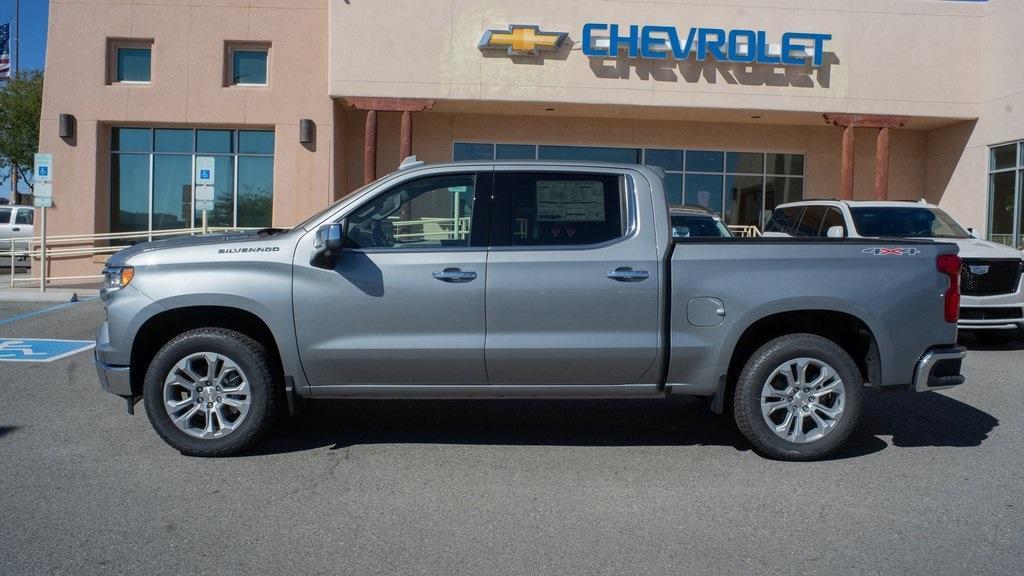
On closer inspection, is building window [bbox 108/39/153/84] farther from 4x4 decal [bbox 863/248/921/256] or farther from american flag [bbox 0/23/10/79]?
4x4 decal [bbox 863/248/921/256]

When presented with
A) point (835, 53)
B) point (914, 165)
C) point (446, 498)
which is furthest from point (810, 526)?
point (914, 165)

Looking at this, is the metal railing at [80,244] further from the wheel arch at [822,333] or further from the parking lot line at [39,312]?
A: the wheel arch at [822,333]

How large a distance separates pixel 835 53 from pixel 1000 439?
14627 mm

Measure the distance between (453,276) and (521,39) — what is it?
13.7m

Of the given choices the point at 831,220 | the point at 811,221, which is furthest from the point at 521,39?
the point at 831,220

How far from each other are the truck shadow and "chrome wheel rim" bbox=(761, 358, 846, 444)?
0.40 m

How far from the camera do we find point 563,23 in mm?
18359

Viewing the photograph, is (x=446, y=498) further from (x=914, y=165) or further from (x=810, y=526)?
(x=914, y=165)

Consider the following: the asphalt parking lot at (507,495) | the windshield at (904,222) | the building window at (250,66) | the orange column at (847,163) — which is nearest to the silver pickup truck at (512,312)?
the asphalt parking lot at (507,495)

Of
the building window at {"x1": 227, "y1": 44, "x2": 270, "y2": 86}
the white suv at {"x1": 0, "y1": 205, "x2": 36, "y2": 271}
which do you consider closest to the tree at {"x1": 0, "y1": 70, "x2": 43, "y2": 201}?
the white suv at {"x1": 0, "y1": 205, "x2": 36, "y2": 271}

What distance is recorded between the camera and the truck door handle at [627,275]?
5367 millimetres

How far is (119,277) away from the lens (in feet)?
18.0

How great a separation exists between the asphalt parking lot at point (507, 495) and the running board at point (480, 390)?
445 millimetres

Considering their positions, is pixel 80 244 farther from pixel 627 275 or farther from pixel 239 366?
pixel 627 275
